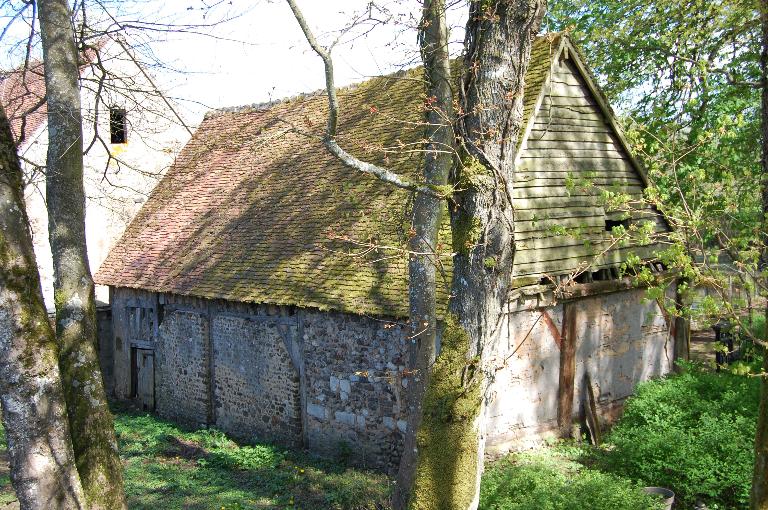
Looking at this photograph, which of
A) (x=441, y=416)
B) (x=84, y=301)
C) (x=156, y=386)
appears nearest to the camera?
(x=441, y=416)

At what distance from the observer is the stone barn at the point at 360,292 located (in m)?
10.6

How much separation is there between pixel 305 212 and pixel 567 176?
504 centimetres

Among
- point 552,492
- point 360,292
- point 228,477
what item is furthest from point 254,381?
point 552,492

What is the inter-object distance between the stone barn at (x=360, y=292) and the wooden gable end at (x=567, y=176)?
32 mm

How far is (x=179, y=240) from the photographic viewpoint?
51.4 feet

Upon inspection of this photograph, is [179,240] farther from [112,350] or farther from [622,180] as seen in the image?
[622,180]

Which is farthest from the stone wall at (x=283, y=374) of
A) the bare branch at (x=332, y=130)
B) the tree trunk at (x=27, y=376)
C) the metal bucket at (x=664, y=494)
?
the tree trunk at (x=27, y=376)

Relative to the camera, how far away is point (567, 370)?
37.3 ft

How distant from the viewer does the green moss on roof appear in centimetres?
1115

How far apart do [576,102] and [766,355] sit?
6.51 meters

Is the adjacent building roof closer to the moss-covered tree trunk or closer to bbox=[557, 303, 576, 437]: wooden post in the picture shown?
bbox=[557, 303, 576, 437]: wooden post

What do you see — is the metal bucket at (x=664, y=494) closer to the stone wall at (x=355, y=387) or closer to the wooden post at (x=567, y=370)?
the wooden post at (x=567, y=370)

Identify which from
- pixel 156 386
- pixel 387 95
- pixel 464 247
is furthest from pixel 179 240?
pixel 464 247

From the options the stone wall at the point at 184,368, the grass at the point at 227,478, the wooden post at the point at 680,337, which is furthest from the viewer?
the stone wall at the point at 184,368
